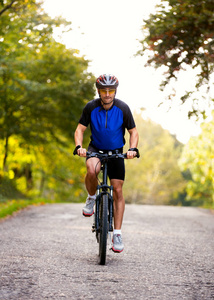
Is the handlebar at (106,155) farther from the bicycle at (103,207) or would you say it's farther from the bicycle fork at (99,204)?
the bicycle fork at (99,204)

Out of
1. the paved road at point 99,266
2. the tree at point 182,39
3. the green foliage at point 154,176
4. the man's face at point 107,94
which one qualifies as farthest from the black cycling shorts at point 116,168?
the green foliage at point 154,176

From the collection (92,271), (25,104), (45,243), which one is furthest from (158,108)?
(25,104)

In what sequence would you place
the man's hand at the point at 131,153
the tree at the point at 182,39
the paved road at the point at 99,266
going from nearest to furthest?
1. the paved road at the point at 99,266
2. the man's hand at the point at 131,153
3. the tree at the point at 182,39

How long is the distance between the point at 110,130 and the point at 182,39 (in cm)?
567

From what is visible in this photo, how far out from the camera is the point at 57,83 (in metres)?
17.3

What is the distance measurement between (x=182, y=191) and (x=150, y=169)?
4.89 metres

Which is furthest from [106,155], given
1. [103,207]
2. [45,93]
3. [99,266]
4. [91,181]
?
[45,93]

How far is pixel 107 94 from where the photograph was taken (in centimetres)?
535

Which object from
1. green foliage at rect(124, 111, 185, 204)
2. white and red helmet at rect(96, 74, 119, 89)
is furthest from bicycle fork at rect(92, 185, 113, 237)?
green foliage at rect(124, 111, 185, 204)

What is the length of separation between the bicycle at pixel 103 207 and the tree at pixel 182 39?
502cm

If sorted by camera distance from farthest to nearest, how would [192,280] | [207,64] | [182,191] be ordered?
[182,191] → [207,64] → [192,280]

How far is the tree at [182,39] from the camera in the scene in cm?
963

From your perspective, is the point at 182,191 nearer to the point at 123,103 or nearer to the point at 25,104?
the point at 25,104

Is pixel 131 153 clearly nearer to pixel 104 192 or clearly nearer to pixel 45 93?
pixel 104 192
